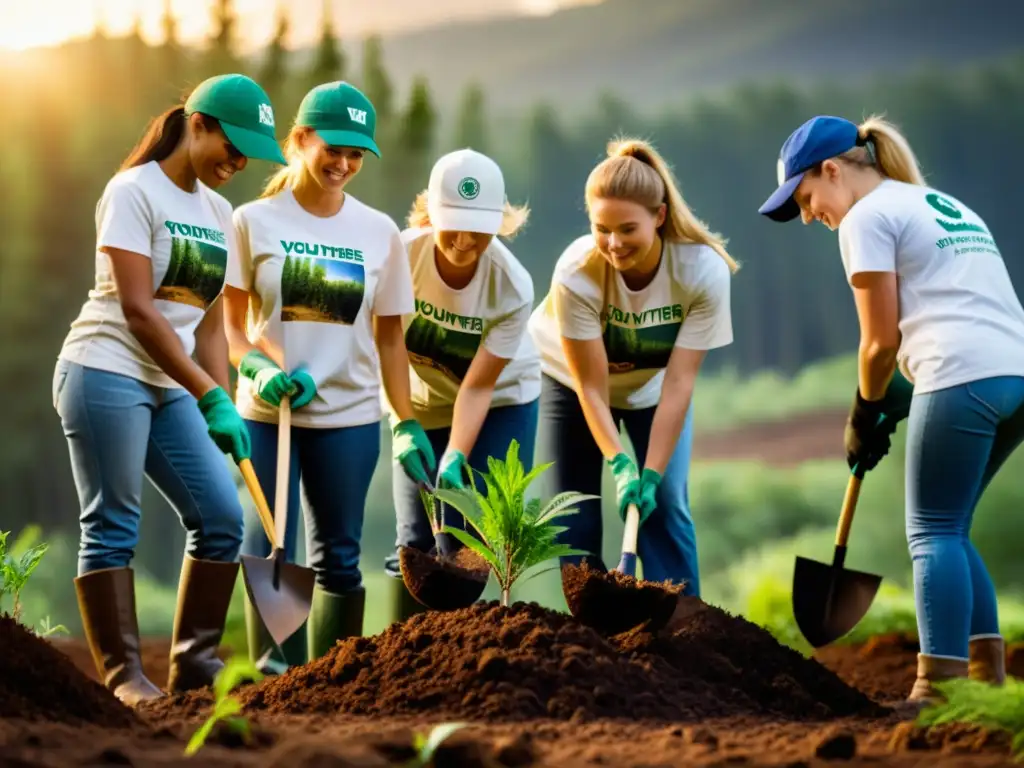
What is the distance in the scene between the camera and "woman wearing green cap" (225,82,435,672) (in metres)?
3.67

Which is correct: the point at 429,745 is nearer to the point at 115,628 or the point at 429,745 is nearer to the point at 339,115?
the point at 115,628

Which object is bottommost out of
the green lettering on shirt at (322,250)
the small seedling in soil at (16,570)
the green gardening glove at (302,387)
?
the small seedling in soil at (16,570)

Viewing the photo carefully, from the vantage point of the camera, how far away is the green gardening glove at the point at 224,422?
11.3 ft

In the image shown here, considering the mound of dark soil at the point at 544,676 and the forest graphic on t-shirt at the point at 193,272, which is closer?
the mound of dark soil at the point at 544,676

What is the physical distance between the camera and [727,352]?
901 centimetres

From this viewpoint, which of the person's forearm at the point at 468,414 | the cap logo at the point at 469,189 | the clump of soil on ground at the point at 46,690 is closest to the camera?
the clump of soil on ground at the point at 46,690

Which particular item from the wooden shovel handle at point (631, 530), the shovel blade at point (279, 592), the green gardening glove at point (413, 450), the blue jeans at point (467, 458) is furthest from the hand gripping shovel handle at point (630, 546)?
the shovel blade at point (279, 592)

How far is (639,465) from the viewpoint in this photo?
432 cm

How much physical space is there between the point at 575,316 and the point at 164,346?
4.15 ft

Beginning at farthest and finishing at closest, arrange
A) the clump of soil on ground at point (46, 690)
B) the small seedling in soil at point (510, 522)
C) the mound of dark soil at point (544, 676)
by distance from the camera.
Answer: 1. the small seedling in soil at point (510, 522)
2. the mound of dark soil at point (544, 676)
3. the clump of soil on ground at point (46, 690)

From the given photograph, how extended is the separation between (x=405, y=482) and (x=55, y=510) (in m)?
6.29

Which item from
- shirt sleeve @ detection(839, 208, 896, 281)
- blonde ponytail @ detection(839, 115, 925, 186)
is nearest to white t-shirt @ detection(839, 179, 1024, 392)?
shirt sleeve @ detection(839, 208, 896, 281)

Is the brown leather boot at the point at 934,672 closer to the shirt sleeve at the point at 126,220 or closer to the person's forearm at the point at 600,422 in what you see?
the person's forearm at the point at 600,422

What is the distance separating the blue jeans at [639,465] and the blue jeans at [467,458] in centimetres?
8
